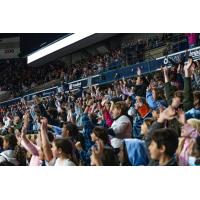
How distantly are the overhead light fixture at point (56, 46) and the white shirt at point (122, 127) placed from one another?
1.00 meters

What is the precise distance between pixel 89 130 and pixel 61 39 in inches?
42.8

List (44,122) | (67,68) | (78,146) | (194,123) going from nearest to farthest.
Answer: (194,123) < (78,146) < (44,122) < (67,68)

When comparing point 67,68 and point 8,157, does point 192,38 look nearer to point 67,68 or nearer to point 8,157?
point 67,68

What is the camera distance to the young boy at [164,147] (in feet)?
12.1

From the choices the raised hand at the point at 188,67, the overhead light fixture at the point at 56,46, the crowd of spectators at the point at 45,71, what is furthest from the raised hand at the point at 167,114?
the overhead light fixture at the point at 56,46

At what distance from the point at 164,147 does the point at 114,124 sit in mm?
1045

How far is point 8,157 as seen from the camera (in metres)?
4.69

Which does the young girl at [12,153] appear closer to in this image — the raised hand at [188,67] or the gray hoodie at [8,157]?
the gray hoodie at [8,157]

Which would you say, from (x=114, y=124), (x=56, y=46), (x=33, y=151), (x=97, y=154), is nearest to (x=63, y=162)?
(x=97, y=154)

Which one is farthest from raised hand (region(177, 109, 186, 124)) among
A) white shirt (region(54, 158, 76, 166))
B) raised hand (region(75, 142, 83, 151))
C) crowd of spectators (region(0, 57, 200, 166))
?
white shirt (region(54, 158, 76, 166))

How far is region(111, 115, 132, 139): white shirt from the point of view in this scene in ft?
15.0
